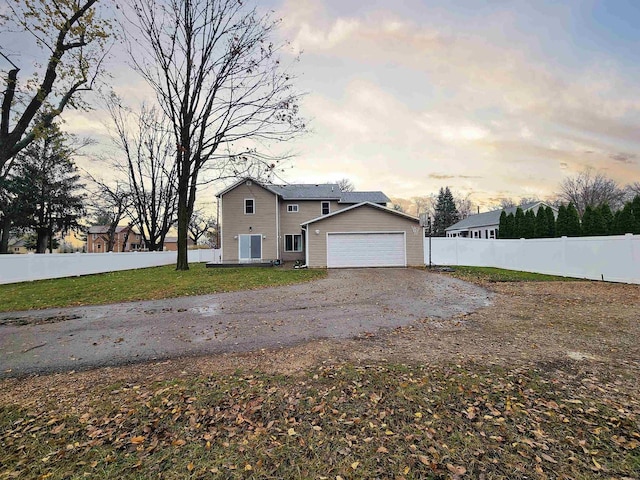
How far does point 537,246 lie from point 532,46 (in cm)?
886

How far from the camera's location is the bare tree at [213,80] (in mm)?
15148

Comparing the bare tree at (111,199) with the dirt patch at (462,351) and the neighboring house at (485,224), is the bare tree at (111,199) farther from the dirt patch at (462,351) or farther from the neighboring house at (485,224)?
the neighboring house at (485,224)

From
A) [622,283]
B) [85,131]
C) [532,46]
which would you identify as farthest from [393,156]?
[85,131]

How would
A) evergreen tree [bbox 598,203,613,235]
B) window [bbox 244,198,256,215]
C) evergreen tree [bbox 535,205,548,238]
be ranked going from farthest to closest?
window [bbox 244,198,256,215], evergreen tree [bbox 535,205,548,238], evergreen tree [bbox 598,203,613,235]

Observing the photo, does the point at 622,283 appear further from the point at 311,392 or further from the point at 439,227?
the point at 439,227

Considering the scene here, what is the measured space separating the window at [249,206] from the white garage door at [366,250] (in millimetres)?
6842

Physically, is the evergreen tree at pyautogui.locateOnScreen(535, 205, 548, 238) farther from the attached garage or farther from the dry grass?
the dry grass

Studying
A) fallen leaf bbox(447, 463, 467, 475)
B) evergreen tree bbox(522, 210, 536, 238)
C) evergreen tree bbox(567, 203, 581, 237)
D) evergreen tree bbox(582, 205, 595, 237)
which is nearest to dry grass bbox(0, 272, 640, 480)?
fallen leaf bbox(447, 463, 467, 475)

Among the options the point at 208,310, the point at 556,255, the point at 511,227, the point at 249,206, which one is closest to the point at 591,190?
the point at 511,227

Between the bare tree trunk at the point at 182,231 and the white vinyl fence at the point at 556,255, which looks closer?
the white vinyl fence at the point at 556,255

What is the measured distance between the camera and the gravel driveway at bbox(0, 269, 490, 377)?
466 centimetres

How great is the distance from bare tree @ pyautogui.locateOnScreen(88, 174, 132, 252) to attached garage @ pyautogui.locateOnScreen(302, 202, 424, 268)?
20009 millimetres

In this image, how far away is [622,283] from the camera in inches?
428

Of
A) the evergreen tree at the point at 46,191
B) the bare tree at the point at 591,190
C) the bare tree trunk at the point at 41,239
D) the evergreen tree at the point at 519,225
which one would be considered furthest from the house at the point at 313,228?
the bare tree at the point at 591,190
